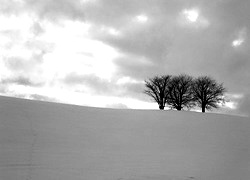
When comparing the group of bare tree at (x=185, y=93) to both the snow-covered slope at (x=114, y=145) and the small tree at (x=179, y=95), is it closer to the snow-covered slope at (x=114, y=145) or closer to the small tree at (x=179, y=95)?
the small tree at (x=179, y=95)

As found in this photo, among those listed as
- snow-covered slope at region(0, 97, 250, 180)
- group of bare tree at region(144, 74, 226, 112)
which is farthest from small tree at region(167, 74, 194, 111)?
snow-covered slope at region(0, 97, 250, 180)

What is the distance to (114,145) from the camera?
16.5 meters

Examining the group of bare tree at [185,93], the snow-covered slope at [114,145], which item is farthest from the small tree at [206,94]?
the snow-covered slope at [114,145]

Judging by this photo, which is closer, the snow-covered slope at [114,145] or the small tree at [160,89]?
the snow-covered slope at [114,145]

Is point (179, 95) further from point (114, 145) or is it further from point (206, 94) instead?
point (114, 145)

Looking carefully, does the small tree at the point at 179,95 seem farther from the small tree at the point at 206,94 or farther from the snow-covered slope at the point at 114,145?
the snow-covered slope at the point at 114,145

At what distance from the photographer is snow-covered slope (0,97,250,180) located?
38.2 feet

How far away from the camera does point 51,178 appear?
A: 10.1m

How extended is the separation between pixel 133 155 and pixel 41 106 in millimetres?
10548

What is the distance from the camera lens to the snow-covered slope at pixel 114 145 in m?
11.7

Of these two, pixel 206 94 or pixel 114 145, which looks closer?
pixel 114 145

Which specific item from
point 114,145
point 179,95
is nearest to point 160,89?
point 179,95

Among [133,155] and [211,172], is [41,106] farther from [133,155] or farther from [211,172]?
[211,172]

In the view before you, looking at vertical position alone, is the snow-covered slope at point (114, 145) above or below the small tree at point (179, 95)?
below
